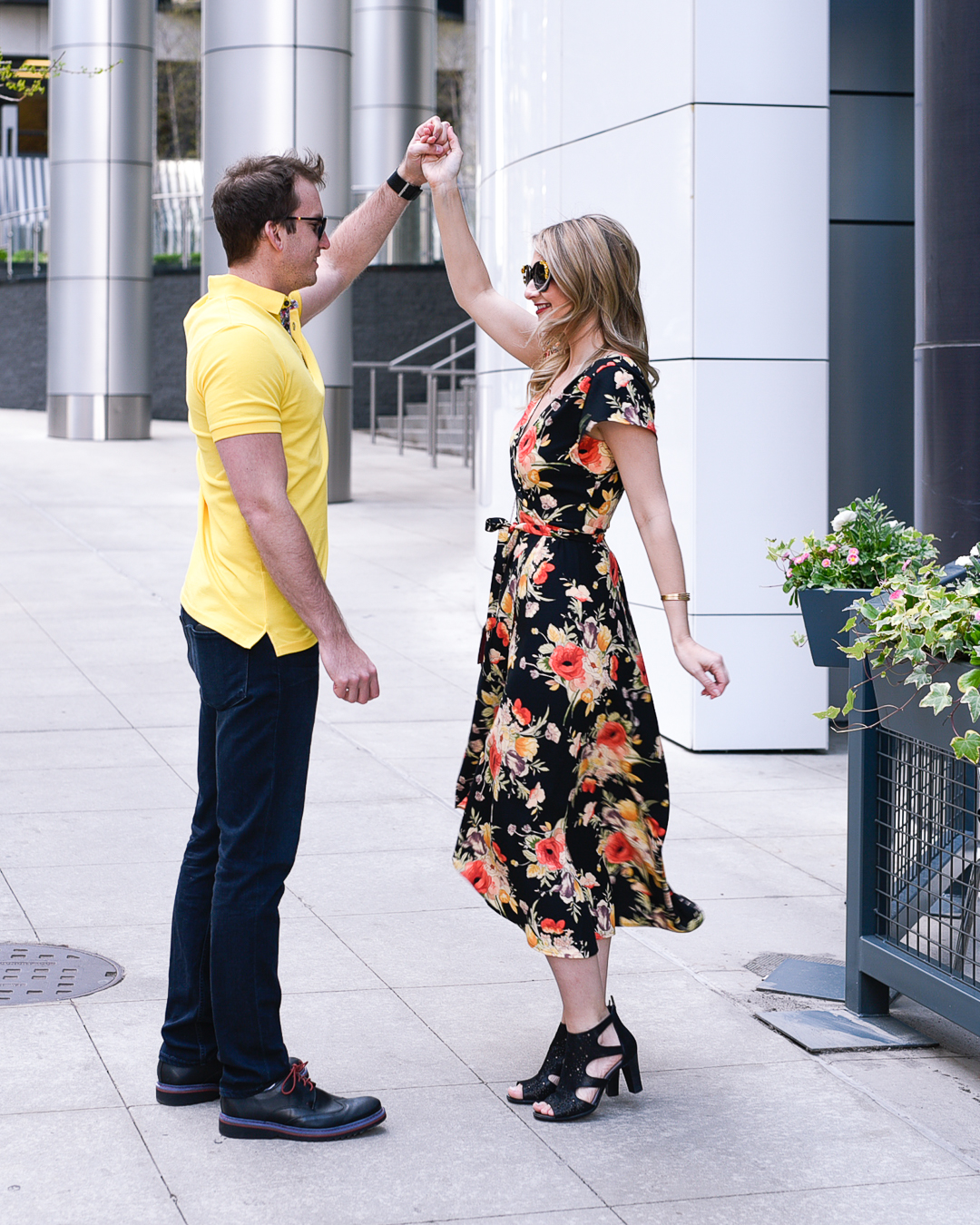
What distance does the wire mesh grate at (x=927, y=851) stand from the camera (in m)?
3.78

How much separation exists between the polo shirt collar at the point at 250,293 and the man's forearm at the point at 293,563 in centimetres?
43

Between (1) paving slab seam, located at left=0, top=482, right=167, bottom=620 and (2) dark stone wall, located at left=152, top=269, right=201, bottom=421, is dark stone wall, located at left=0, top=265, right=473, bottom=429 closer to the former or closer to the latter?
(2) dark stone wall, located at left=152, top=269, right=201, bottom=421

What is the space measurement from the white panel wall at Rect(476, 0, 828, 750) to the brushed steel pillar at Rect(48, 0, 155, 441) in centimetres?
1469

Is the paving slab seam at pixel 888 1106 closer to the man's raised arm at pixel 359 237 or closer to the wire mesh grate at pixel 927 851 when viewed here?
the wire mesh grate at pixel 927 851

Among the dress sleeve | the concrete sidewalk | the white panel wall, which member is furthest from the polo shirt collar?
the white panel wall

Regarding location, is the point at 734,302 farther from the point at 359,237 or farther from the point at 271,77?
the point at 271,77

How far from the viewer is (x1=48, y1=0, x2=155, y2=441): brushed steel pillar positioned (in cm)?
2100

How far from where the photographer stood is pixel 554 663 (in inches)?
137

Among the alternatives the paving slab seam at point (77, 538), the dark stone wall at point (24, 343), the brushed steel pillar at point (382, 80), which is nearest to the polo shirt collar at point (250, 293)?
the paving slab seam at point (77, 538)

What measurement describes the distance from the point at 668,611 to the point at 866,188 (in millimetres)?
4893

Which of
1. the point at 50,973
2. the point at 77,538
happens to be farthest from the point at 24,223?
the point at 50,973

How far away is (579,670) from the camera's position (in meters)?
3.49

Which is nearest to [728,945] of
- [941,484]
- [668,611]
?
[668,611]

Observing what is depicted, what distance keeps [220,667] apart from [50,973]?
1.44 m
